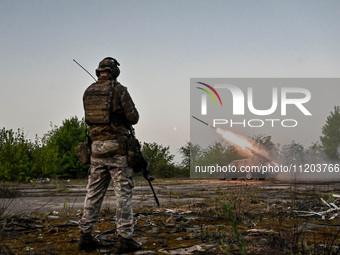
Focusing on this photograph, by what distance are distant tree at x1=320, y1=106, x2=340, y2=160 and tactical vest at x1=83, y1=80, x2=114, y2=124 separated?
5306cm

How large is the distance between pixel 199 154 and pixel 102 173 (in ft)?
125

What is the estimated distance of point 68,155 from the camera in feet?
98.1

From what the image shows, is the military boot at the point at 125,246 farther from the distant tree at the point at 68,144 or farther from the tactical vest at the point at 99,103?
the distant tree at the point at 68,144

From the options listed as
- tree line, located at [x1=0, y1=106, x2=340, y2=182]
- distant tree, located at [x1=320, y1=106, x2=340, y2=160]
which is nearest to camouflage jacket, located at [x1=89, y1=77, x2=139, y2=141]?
tree line, located at [x1=0, y1=106, x2=340, y2=182]

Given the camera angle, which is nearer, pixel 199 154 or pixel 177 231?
pixel 177 231

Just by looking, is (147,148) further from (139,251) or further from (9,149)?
(139,251)

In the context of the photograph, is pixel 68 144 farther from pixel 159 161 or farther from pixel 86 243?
pixel 86 243

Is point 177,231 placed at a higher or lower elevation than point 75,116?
lower

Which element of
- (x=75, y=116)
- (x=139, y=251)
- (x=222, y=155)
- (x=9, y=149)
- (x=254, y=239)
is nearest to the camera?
(x=139, y=251)

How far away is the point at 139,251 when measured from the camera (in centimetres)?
436

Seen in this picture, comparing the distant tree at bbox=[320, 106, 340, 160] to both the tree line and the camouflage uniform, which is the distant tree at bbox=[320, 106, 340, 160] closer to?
the tree line

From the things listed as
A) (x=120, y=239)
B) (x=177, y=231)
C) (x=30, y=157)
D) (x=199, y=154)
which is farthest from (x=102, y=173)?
(x=199, y=154)

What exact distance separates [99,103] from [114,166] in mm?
819

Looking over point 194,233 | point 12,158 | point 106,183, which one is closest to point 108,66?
point 106,183
